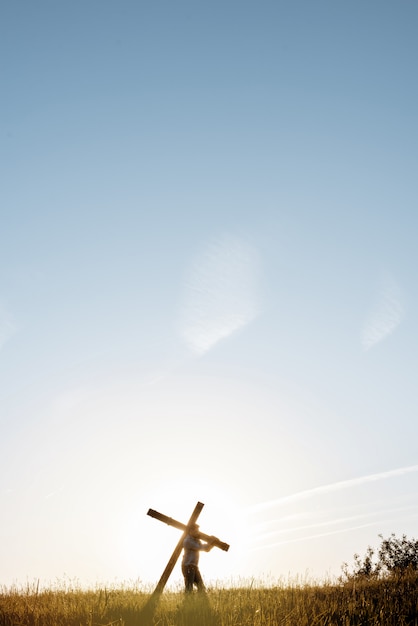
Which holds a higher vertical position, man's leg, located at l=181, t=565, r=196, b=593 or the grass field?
man's leg, located at l=181, t=565, r=196, b=593

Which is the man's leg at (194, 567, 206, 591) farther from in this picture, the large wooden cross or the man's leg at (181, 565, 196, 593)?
the large wooden cross

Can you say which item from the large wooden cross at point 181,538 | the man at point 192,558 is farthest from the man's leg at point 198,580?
the large wooden cross at point 181,538

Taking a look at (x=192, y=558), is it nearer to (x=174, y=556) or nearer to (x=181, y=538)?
A: (x=174, y=556)

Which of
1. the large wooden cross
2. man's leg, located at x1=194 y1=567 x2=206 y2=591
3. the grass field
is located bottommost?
the grass field

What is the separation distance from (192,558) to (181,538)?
0.58 metres

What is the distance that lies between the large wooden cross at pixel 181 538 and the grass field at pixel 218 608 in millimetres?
374

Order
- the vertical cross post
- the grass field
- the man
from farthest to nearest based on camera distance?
the man → the vertical cross post → the grass field

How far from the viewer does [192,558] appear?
44.2 feet

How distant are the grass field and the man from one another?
379mm

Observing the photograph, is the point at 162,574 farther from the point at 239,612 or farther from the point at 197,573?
the point at 239,612

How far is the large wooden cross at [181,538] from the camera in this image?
516 inches

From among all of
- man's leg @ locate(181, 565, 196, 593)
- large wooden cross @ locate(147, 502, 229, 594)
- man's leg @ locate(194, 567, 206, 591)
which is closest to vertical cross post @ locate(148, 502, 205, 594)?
large wooden cross @ locate(147, 502, 229, 594)

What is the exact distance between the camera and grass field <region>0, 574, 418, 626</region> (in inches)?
A: 353

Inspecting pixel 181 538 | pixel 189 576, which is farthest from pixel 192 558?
pixel 181 538
